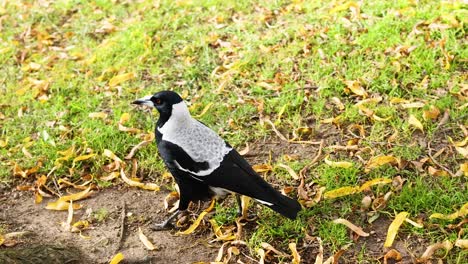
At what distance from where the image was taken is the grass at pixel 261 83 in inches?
185

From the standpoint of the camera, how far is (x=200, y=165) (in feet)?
13.8

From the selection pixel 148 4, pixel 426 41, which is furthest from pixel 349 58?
pixel 148 4

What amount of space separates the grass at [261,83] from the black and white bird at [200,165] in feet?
1.06

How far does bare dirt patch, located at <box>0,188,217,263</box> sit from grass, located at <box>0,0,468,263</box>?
0.31 m

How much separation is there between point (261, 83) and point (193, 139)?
6.23ft

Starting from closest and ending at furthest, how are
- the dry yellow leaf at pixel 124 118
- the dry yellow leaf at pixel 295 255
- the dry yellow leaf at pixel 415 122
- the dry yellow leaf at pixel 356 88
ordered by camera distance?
1. the dry yellow leaf at pixel 295 255
2. the dry yellow leaf at pixel 415 122
3. the dry yellow leaf at pixel 356 88
4. the dry yellow leaf at pixel 124 118

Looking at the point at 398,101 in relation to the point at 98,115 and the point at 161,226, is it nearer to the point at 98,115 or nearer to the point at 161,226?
the point at 161,226

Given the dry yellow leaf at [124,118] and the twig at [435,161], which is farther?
the dry yellow leaf at [124,118]

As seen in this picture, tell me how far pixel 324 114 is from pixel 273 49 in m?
1.32

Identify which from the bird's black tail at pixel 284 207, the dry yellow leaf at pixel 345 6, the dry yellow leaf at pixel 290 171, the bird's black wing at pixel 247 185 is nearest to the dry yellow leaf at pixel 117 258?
the bird's black wing at pixel 247 185

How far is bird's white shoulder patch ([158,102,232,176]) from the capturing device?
4207 millimetres

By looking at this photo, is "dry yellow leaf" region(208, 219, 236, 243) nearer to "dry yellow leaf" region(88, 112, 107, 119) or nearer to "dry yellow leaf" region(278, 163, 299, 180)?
"dry yellow leaf" region(278, 163, 299, 180)

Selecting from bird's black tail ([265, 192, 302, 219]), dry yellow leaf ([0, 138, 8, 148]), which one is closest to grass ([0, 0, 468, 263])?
dry yellow leaf ([0, 138, 8, 148])

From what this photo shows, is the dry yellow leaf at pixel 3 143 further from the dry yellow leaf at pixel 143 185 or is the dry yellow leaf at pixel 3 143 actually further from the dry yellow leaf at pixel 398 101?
the dry yellow leaf at pixel 398 101
